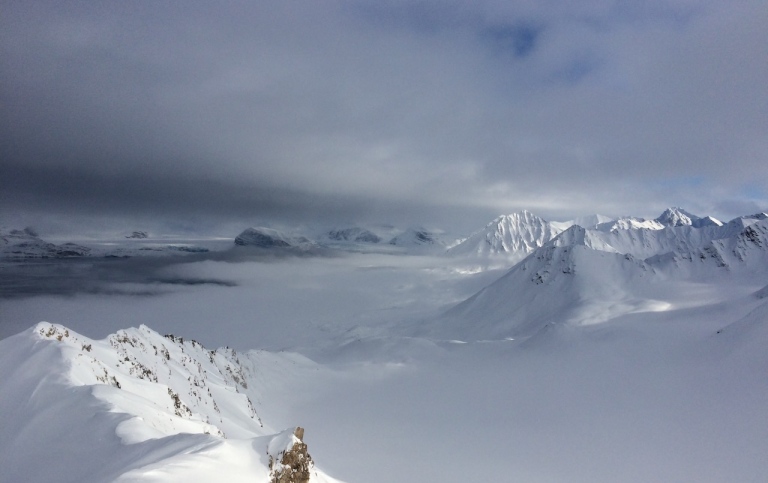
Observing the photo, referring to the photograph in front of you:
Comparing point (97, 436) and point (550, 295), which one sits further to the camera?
point (550, 295)

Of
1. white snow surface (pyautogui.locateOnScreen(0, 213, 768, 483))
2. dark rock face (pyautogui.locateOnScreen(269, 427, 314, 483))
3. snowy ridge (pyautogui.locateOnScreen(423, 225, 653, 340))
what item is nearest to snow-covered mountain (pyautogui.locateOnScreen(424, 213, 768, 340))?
snowy ridge (pyautogui.locateOnScreen(423, 225, 653, 340))

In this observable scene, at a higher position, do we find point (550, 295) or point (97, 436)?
point (97, 436)

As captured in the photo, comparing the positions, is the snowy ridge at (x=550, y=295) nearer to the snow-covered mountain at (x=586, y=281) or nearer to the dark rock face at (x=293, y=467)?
the snow-covered mountain at (x=586, y=281)

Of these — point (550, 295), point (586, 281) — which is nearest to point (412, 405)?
point (550, 295)

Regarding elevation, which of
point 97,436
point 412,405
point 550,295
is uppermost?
point 97,436

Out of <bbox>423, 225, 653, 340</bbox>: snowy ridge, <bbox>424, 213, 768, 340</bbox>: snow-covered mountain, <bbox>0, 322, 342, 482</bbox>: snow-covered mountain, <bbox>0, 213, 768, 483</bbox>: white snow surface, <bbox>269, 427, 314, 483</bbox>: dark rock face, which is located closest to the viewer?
<bbox>0, 322, 342, 482</bbox>: snow-covered mountain

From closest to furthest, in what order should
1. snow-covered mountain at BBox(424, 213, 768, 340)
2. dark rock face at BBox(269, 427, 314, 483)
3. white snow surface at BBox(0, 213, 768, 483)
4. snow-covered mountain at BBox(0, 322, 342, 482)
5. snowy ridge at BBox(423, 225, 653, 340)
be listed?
snow-covered mountain at BBox(0, 322, 342, 482), white snow surface at BBox(0, 213, 768, 483), dark rock face at BBox(269, 427, 314, 483), snowy ridge at BBox(423, 225, 653, 340), snow-covered mountain at BBox(424, 213, 768, 340)

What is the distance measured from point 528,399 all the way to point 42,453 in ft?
178

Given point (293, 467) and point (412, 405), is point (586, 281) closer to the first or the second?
point (412, 405)

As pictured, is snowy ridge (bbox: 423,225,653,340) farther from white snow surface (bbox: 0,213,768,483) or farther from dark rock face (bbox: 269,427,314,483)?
dark rock face (bbox: 269,427,314,483)

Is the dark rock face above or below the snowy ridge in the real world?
above

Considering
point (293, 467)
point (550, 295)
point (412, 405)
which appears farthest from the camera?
point (550, 295)

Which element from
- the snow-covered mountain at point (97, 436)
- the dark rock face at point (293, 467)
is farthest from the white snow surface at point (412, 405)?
the dark rock face at point (293, 467)

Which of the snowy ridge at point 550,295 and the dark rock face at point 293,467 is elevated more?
the dark rock face at point 293,467
